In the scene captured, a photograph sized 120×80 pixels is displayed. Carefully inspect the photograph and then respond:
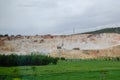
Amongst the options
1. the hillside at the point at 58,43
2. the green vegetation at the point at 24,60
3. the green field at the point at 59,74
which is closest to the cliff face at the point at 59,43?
the hillside at the point at 58,43

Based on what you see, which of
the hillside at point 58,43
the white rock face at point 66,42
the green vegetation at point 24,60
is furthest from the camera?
the white rock face at point 66,42

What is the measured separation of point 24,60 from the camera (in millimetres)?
39031

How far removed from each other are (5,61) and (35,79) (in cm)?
1816

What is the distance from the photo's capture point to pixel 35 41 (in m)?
79.0

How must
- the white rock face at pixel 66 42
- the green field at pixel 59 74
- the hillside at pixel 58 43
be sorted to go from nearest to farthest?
the green field at pixel 59 74 → the hillside at pixel 58 43 → the white rock face at pixel 66 42

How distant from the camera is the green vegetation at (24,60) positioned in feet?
120

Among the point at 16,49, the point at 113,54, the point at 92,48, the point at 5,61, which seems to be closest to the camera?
the point at 5,61

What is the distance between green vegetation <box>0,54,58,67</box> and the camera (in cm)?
3659

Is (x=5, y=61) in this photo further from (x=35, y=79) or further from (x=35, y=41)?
(x=35, y=41)

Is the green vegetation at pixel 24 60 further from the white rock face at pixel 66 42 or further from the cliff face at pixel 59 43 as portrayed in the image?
the white rock face at pixel 66 42

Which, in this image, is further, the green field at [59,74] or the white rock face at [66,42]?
the white rock face at [66,42]

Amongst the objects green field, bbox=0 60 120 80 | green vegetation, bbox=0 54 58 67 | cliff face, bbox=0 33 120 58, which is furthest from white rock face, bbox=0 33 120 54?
green field, bbox=0 60 120 80

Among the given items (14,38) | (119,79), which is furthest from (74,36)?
(119,79)

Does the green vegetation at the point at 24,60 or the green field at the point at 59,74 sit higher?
the green vegetation at the point at 24,60
